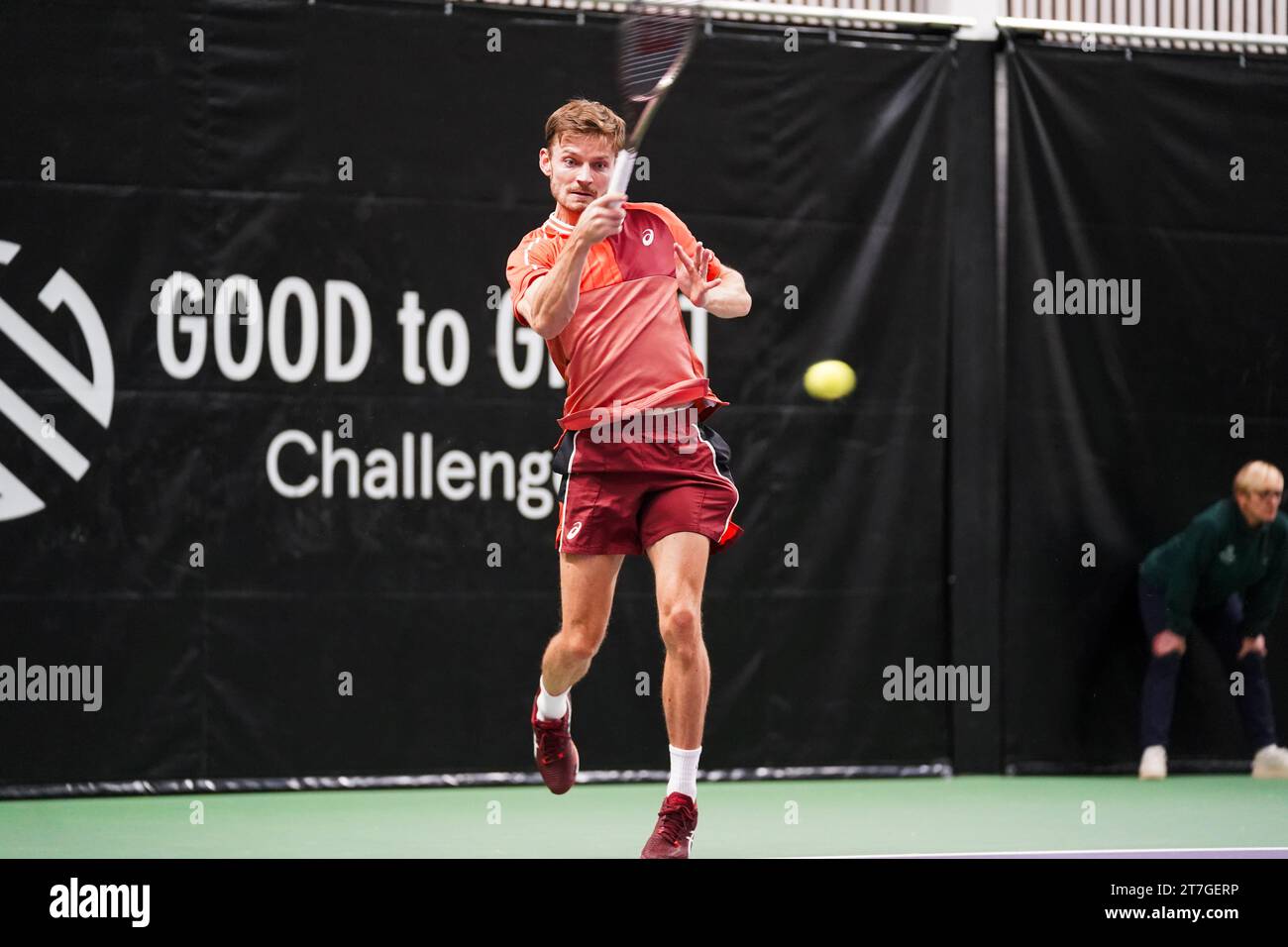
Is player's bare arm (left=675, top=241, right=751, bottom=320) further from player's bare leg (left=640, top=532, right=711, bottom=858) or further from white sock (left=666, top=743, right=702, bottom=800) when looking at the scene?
white sock (left=666, top=743, right=702, bottom=800)

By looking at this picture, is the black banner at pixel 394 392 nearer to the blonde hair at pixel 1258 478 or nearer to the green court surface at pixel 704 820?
the green court surface at pixel 704 820

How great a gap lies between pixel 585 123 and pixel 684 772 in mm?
1740

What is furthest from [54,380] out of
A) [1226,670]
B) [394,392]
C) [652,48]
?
[1226,670]

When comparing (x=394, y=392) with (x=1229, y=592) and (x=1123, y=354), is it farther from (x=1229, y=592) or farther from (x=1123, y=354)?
(x=1229, y=592)

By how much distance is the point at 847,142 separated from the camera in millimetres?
7602

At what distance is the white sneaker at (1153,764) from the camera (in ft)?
24.9

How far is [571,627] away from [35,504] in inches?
100

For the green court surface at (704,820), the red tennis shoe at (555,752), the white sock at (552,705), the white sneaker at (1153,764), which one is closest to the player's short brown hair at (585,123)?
the white sock at (552,705)

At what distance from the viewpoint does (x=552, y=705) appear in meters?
5.40

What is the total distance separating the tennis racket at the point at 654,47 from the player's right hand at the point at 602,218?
0.25 m

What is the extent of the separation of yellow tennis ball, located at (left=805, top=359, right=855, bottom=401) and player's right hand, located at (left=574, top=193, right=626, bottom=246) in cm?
316

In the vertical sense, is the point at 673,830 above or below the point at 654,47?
below

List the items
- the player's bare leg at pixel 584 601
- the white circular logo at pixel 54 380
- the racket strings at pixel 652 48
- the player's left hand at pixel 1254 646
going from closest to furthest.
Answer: the racket strings at pixel 652 48 < the player's bare leg at pixel 584 601 < the white circular logo at pixel 54 380 < the player's left hand at pixel 1254 646

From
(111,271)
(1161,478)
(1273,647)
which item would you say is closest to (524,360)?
(111,271)
